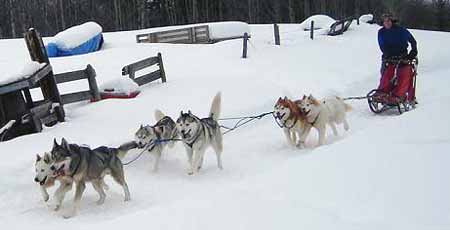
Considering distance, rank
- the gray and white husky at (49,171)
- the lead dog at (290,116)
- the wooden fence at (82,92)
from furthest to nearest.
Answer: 1. the wooden fence at (82,92)
2. the lead dog at (290,116)
3. the gray and white husky at (49,171)

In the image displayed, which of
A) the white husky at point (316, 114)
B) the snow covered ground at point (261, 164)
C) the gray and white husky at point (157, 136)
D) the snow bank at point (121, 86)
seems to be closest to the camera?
the snow covered ground at point (261, 164)

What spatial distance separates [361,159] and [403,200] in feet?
3.07

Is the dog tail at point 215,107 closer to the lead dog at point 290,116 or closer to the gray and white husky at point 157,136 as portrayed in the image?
the gray and white husky at point 157,136

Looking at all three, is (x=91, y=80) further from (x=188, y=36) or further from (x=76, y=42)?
(x=188, y=36)

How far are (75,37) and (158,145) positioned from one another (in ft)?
44.7

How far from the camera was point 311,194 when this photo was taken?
386 centimetres

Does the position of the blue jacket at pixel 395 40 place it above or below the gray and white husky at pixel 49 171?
above

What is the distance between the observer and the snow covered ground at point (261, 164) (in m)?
3.58

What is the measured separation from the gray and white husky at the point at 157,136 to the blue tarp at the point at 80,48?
507 inches

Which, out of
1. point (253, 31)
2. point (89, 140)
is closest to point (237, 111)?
point (89, 140)

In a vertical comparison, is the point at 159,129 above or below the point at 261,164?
above

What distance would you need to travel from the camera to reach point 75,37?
64.5ft

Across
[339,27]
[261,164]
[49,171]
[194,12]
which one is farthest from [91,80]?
[194,12]

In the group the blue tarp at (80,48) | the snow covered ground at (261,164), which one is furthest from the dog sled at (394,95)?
the blue tarp at (80,48)
